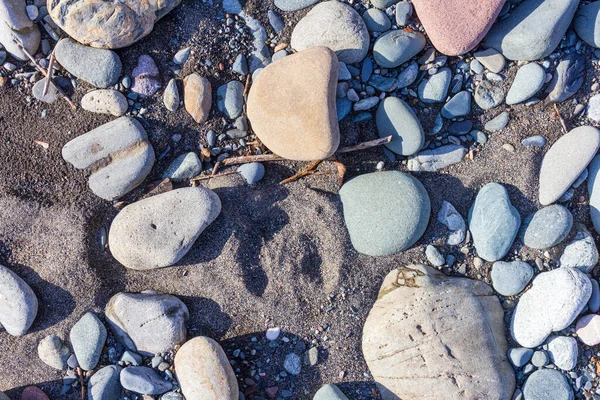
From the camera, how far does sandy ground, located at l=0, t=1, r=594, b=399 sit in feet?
9.93

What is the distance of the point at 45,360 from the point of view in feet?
9.98

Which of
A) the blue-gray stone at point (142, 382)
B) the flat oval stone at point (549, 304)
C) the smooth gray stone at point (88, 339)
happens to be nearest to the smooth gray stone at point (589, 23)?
the flat oval stone at point (549, 304)

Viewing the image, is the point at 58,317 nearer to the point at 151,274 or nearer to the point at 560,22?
the point at 151,274

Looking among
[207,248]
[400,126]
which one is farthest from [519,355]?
[207,248]

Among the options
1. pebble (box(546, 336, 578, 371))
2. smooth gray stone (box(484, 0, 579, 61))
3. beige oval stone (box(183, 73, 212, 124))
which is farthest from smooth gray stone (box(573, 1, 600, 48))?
beige oval stone (box(183, 73, 212, 124))

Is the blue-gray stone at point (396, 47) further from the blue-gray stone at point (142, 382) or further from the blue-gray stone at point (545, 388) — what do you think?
the blue-gray stone at point (142, 382)

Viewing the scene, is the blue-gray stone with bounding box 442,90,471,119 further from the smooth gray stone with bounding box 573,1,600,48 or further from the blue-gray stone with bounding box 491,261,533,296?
the blue-gray stone with bounding box 491,261,533,296

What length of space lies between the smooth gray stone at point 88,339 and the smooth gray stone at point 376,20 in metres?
2.52

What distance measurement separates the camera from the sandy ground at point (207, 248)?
3.03m

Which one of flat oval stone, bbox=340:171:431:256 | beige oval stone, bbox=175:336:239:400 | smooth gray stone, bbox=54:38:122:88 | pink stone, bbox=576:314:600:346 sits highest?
smooth gray stone, bbox=54:38:122:88

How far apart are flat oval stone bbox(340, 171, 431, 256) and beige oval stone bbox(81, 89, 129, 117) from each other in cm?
150

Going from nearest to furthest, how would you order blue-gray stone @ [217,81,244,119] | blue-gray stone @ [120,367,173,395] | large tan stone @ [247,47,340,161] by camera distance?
1. large tan stone @ [247,47,340,161]
2. blue-gray stone @ [120,367,173,395]
3. blue-gray stone @ [217,81,244,119]

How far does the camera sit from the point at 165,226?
9.72 ft

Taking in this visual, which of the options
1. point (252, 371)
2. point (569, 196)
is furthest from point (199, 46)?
point (569, 196)
